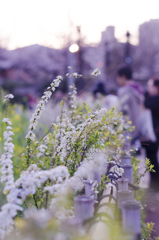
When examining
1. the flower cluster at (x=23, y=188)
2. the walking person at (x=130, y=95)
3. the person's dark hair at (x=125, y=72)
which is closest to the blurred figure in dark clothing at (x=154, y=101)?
the walking person at (x=130, y=95)

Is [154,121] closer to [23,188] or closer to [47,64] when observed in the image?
[23,188]

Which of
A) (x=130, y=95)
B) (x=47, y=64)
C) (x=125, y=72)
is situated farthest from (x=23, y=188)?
(x=47, y=64)

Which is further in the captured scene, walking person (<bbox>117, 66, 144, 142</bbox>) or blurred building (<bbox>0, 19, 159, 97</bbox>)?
blurred building (<bbox>0, 19, 159, 97</bbox>)

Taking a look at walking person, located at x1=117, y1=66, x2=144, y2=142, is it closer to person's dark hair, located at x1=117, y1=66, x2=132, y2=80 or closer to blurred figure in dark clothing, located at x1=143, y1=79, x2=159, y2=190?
person's dark hair, located at x1=117, y1=66, x2=132, y2=80

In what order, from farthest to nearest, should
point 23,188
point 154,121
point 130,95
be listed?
point 154,121
point 130,95
point 23,188

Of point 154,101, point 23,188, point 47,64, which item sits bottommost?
point 23,188

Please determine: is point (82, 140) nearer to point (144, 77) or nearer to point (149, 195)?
point (149, 195)

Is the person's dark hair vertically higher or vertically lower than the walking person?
higher

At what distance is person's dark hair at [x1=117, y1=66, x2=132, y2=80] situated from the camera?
215 inches

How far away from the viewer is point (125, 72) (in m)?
5.51

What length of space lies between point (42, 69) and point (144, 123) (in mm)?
28375

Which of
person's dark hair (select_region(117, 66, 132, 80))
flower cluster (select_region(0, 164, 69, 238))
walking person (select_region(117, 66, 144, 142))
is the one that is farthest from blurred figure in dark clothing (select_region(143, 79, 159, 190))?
flower cluster (select_region(0, 164, 69, 238))

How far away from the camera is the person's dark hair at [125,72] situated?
5453mm

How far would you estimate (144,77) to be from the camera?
1816 inches
